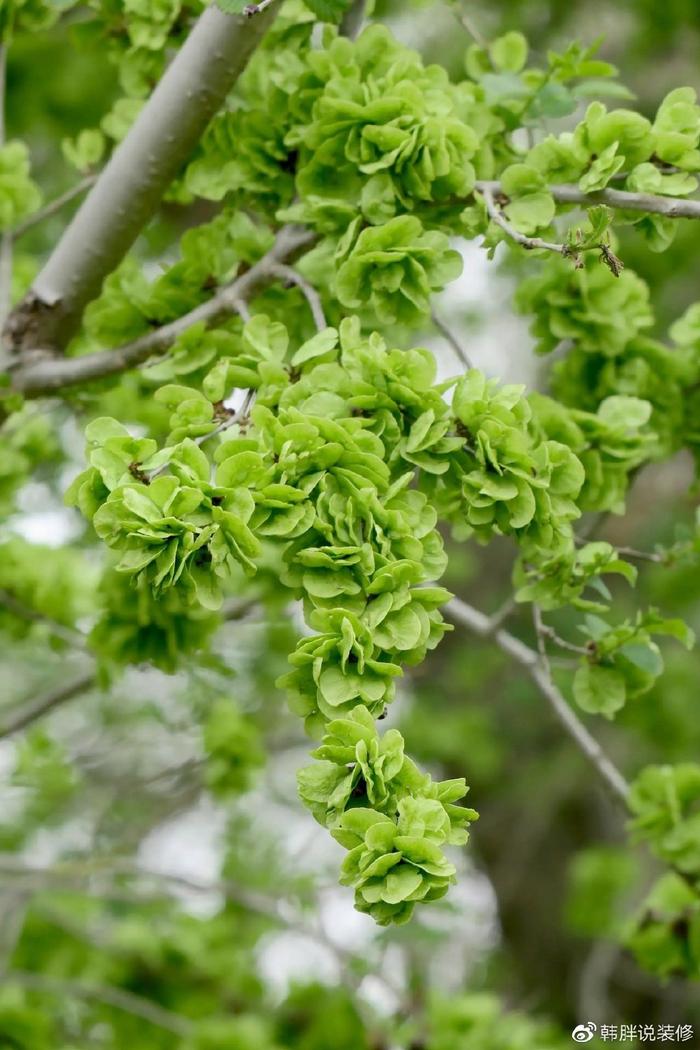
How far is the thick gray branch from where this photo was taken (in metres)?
1.92

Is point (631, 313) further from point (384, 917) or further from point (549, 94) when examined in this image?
point (384, 917)

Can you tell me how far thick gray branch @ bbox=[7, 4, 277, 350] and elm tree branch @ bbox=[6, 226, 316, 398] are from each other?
0.08 meters

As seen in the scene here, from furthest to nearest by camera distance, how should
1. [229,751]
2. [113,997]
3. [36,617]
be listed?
[229,751]
[113,997]
[36,617]

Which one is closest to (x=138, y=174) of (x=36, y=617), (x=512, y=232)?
(x=512, y=232)

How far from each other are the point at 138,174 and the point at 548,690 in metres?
1.28

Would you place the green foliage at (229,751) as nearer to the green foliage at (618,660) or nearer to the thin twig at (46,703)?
the thin twig at (46,703)

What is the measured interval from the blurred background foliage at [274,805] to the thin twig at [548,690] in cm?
21

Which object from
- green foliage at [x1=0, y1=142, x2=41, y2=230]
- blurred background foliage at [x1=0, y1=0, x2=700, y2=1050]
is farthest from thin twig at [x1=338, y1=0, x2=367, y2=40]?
green foliage at [x1=0, y1=142, x2=41, y2=230]

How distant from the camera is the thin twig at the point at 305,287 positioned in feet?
5.98

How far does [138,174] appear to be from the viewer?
2.08 meters

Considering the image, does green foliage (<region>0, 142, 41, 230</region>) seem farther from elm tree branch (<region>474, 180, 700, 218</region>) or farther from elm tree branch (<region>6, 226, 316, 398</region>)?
elm tree branch (<region>474, 180, 700, 218</region>)

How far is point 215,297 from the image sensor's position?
81.3 inches

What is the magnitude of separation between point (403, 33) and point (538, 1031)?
531cm

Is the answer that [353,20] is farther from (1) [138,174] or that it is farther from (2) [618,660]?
→ (2) [618,660]
